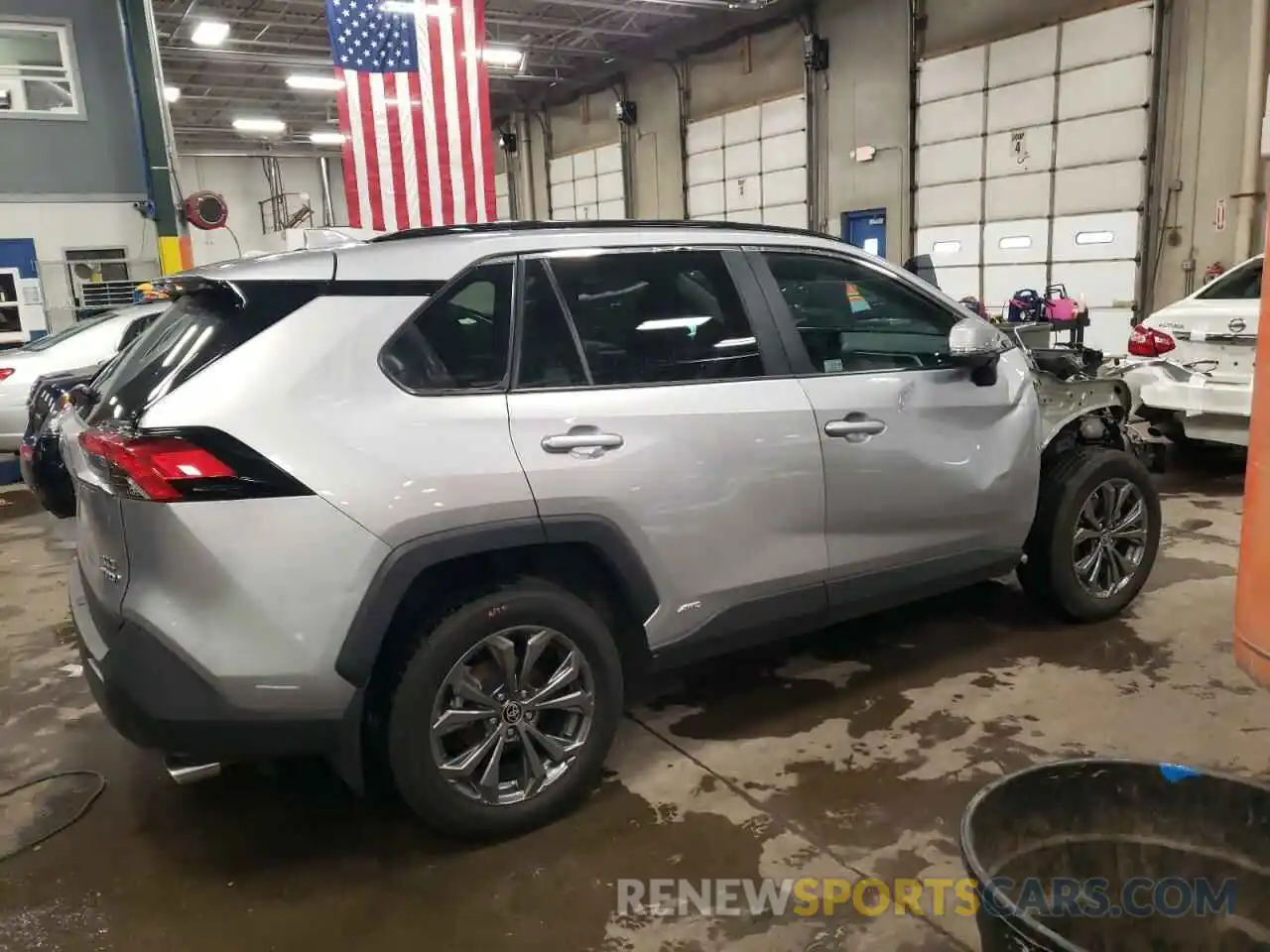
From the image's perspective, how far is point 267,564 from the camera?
212cm

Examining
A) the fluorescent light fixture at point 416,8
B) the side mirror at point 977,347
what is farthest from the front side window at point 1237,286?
the fluorescent light fixture at point 416,8

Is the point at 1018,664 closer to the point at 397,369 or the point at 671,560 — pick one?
the point at 671,560

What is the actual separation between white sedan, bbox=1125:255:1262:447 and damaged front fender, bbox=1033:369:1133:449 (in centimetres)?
222

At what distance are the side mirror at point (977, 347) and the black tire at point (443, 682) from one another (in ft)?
5.15

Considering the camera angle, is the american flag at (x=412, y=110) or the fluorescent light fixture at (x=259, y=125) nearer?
the american flag at (x=412, y=110)

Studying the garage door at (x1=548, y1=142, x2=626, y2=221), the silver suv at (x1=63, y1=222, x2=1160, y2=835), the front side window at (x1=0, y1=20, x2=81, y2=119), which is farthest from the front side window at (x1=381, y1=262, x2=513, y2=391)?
the garage door at (x1=548, y1=142, x2=626, y2=221)

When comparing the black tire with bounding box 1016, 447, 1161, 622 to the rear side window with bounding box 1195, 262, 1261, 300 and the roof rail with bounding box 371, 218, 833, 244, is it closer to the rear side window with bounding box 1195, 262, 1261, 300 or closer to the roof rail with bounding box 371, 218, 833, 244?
the roof rail with bounding box 371, 218, 833, 244

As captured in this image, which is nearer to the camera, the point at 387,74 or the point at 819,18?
the point at 387,74

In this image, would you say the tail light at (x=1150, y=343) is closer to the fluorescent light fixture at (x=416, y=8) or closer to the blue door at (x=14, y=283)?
the fluorescent light fixture at (x=416, y=8)

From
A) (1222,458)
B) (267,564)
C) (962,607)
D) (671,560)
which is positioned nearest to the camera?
(267,564)

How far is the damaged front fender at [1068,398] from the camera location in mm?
3887

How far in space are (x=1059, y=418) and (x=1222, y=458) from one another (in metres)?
4.51

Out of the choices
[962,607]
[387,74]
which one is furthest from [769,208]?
[962,607]

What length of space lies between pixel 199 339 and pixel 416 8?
241 inches
